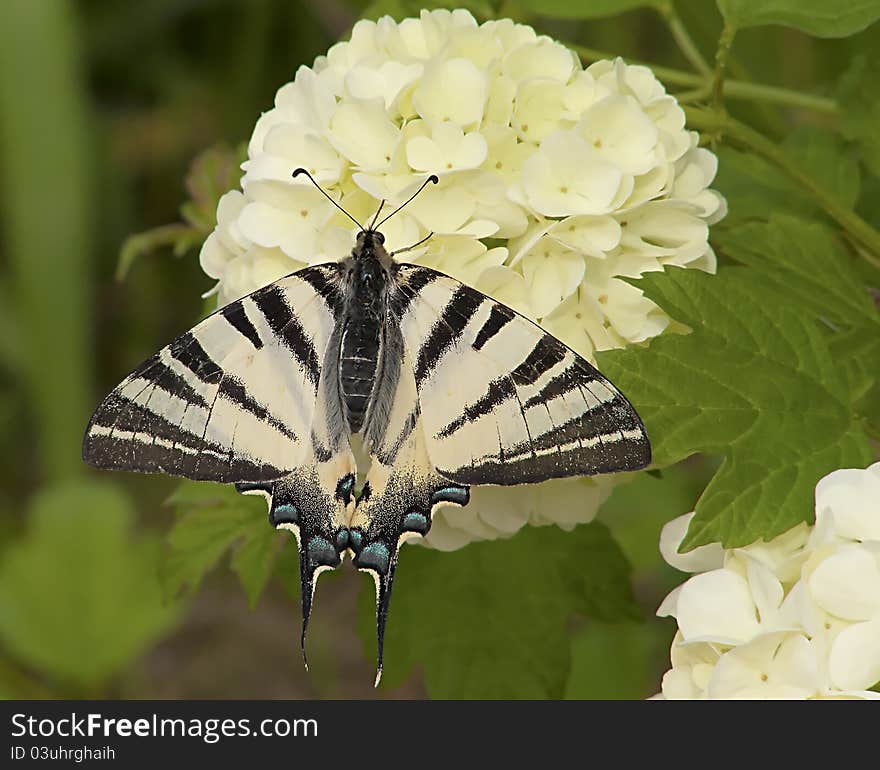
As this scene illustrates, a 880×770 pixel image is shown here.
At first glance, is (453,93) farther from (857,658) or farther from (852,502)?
(857,658)

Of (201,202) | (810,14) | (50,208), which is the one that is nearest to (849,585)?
(810,14)

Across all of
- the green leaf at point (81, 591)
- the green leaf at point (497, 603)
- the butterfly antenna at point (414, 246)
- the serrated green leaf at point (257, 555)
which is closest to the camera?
the butterfly antenna at point (414, 246)

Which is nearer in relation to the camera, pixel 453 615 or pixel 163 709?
pixel 163 709

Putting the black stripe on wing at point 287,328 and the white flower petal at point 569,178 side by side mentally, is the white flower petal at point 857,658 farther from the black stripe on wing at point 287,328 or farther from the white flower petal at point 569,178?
the black stripe on wing at point 287,328

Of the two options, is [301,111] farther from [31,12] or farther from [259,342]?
[31,12]

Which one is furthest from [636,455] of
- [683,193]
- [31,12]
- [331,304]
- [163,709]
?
[31,12]

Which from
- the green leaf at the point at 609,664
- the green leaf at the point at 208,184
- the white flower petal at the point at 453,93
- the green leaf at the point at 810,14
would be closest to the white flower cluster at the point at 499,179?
the white flower petal at the point at 453,93
